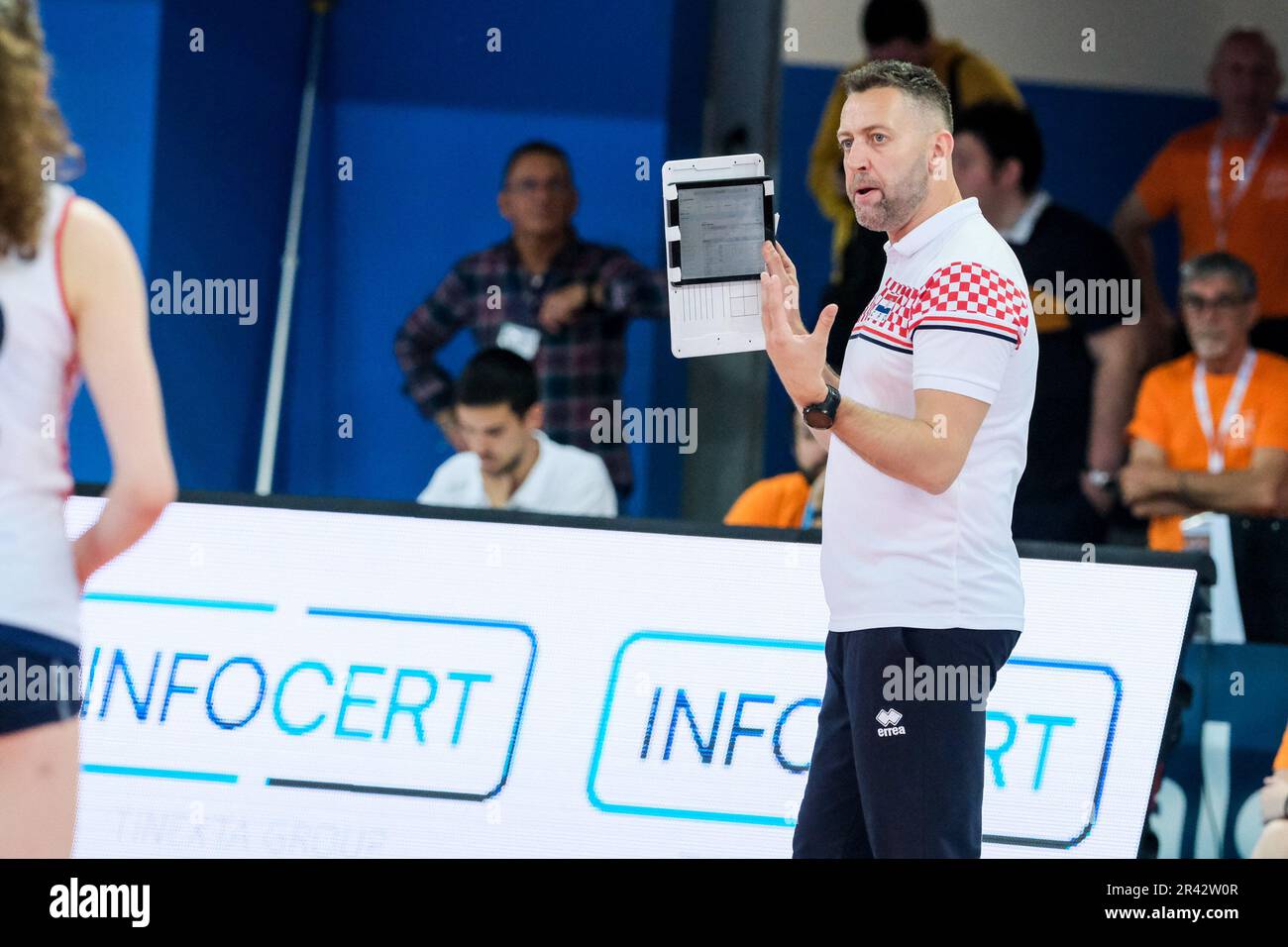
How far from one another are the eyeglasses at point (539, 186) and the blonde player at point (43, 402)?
4.08 meters

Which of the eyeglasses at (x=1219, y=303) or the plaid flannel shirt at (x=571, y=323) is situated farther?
the plaid flannel shirt at (x=571, y=323)

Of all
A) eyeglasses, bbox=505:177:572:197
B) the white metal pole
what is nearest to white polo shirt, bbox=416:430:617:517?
eyeglasses, bbox=505:177:572:197

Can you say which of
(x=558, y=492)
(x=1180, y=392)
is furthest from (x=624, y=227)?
(x=1180, y=392)

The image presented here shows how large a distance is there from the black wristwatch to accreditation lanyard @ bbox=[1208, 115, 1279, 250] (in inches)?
172

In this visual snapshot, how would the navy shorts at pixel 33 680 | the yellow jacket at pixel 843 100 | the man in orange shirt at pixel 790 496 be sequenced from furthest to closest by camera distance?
the yellow jacket at pixel 843 100 → the man in orange shirt at pixel 790 496 → the navy shorts at pixel 33 680

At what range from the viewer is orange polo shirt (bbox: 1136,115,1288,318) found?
6.53 meters

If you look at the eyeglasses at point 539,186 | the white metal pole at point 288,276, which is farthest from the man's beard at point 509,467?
the white metal pole at point 288,276

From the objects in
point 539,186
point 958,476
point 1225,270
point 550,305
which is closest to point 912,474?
point 958,476

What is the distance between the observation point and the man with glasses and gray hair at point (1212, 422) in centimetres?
555

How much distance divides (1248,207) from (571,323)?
8.72ft

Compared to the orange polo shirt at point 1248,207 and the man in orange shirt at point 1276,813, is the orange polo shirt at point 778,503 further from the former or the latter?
the orange polo shirt at point 1248,207

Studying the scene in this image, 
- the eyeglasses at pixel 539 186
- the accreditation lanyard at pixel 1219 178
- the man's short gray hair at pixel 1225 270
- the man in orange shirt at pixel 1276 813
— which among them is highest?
the accreditation lanyard at pixel 1219 178
